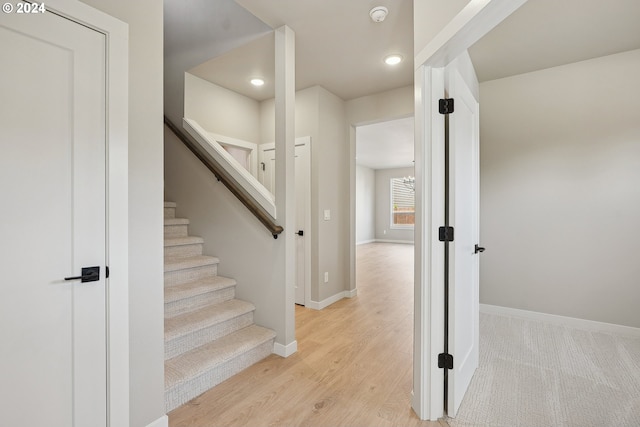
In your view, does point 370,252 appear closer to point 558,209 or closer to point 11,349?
point 558,209

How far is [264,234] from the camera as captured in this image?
2.56 m

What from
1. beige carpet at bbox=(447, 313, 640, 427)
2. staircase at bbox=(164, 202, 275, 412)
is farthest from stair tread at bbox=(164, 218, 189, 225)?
beige carpet at bbox=(447, 313, 640, 427)

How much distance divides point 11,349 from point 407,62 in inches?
137

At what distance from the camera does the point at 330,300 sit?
3.78m

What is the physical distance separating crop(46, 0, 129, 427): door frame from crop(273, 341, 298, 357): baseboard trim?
46.3 inches

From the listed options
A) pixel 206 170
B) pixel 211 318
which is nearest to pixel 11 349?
pixel 211 318

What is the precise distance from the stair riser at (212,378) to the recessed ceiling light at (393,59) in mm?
2859

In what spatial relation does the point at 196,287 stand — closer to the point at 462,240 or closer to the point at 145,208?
the point at 145,208

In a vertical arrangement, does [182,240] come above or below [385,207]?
below

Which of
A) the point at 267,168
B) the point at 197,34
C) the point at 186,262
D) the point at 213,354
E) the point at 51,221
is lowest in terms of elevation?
the point at 213,354

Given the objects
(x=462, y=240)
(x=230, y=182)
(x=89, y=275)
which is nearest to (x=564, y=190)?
(x=462, y=240)

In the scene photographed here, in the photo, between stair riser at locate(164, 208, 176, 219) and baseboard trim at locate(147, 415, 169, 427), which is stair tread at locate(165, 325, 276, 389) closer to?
baseboard trim at locate(147, 415, 169, 427)

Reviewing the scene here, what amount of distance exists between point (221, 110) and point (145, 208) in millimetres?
2630

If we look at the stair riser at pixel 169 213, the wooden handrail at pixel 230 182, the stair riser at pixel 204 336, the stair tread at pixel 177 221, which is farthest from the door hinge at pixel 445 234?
the stair riser at pixel 169 213
